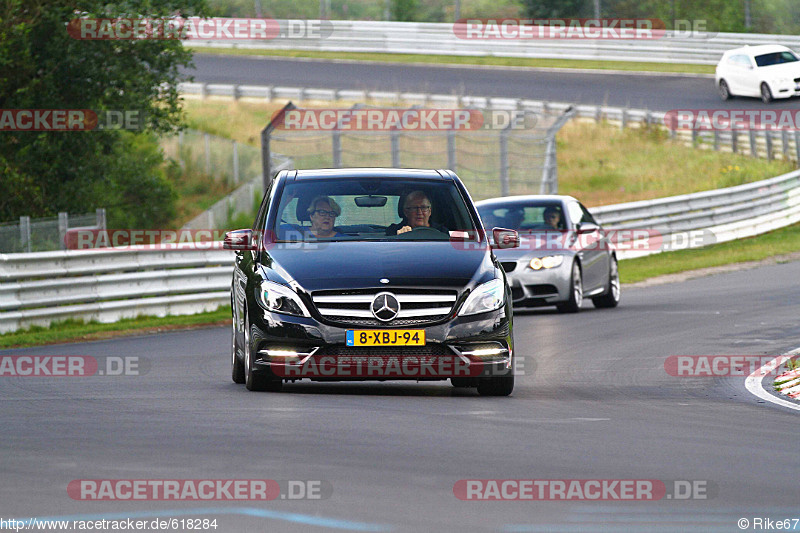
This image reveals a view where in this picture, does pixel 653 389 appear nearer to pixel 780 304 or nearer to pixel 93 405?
pixel 93 405

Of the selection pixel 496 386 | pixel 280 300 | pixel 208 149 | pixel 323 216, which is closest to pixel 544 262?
pixel 323 216

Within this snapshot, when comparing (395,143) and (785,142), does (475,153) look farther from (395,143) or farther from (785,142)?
(785,142)

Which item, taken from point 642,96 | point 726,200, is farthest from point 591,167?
point 726,200

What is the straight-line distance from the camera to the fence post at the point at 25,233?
19.2m

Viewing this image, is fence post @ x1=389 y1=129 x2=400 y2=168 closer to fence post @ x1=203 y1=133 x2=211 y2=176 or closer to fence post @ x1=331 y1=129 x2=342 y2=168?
fence post @ x1=331 y1=129 x2=342 y2=168

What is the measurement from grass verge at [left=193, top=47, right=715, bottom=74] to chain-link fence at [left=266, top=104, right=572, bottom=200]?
2138cm

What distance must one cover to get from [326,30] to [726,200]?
26.6 meters

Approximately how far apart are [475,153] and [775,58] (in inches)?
667
